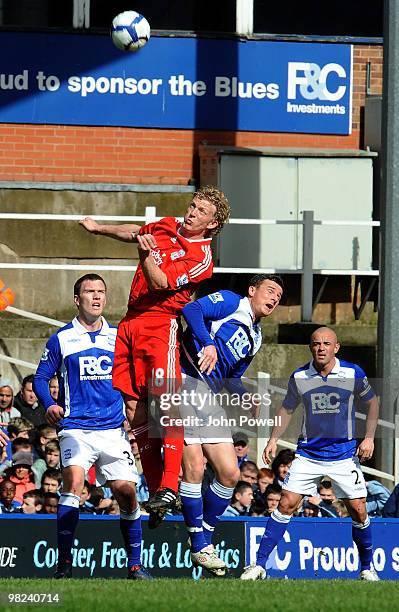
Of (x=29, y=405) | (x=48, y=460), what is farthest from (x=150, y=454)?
(x=29, y=405)

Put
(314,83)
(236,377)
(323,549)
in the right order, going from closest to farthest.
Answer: (236,377), (323,549), (314,83)

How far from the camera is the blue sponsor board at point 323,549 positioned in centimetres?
1322

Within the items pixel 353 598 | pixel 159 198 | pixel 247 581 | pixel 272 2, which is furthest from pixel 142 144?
pixel 353 598

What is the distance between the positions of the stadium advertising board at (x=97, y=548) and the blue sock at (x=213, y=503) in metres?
1.57

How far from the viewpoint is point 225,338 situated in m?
11.2

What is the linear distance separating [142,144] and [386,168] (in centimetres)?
449

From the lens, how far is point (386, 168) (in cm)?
1505

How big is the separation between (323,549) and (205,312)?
10.7 ft

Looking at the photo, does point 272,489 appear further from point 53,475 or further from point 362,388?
point 53,475

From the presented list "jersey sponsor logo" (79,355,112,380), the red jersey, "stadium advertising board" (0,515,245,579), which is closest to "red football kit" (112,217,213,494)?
the red jersey

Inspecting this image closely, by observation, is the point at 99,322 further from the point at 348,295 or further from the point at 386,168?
the point at 348,295

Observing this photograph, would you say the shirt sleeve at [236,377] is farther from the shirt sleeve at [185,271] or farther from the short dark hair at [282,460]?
the short dark hair at [282,460]

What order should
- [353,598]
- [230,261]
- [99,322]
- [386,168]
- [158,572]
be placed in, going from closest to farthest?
[353,598] < [99,322] < [158,572] < [386,168] < [230,261]

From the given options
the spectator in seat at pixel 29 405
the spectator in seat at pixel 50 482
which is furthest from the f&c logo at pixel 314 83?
the spectator in seat at pixel 50 482
